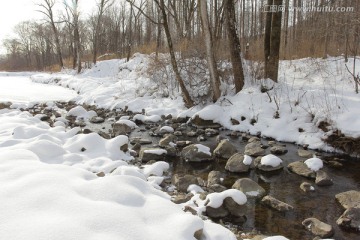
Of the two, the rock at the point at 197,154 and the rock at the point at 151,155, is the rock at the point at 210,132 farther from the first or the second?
the rock at the point at 151,155

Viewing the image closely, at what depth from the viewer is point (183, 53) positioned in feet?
34.3

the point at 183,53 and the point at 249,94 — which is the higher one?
the point at 183,53

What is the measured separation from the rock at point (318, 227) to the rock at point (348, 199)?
676 millimetres

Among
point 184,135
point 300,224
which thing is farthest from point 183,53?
point 300,224

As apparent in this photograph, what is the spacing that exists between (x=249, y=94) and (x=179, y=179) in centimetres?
505

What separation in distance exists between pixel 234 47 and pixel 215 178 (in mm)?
5554

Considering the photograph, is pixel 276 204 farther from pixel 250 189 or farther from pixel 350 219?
pixel 350 219

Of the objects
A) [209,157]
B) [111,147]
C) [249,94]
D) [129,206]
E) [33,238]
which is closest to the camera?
[33,238]

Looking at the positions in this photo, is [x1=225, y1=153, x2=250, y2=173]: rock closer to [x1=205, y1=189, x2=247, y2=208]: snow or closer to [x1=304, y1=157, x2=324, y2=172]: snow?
[x1=304, y1=157, x2=324, y2=172]: snow

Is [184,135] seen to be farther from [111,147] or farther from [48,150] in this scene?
[48,150]

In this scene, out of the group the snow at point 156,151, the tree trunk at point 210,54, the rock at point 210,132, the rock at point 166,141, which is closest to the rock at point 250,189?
the snow at point 156,151

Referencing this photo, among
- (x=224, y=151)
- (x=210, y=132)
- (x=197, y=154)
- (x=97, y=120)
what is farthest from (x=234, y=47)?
(x=97, y=120)

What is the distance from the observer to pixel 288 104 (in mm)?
8188

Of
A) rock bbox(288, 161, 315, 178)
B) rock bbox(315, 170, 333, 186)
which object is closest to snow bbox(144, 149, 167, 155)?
rock bbox(288, 161, 315, 178)
